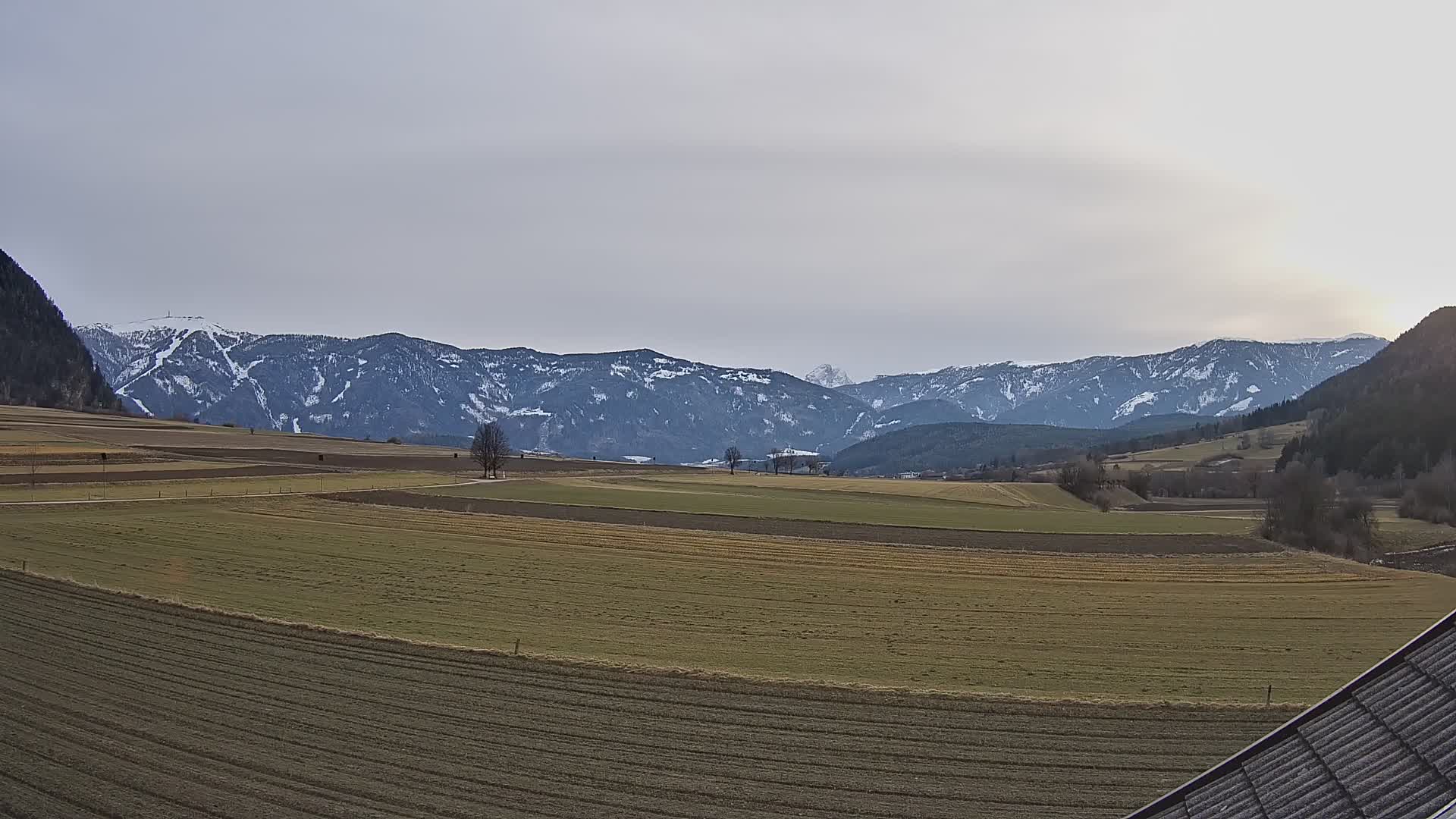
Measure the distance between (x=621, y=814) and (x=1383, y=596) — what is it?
3786 centimetres

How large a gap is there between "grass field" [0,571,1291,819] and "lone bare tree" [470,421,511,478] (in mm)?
86208

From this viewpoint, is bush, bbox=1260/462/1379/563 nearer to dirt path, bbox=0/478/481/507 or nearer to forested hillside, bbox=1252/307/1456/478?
forested hillside, bbox=1252/307/1456/478

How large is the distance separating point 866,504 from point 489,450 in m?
49.5

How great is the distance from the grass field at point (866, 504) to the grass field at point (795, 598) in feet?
55.2

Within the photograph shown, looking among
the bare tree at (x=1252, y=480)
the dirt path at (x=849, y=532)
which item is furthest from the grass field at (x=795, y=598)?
the bare tree at (x=1252, y=480)

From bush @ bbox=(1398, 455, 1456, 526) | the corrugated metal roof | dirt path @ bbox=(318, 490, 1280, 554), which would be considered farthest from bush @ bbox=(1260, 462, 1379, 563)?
the corrugated metal roof

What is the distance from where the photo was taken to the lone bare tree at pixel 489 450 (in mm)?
111375

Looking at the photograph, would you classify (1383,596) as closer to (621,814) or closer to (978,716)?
(978,716)

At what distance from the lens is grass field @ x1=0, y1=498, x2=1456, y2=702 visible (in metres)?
26.0

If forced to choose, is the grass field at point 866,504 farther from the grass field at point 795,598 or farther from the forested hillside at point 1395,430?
the forested hillside at point 1395,430

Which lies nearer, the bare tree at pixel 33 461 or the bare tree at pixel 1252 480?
the bare tree at pixel 33 461

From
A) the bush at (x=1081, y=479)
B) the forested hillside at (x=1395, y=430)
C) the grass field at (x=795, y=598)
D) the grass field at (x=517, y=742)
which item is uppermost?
the forested hillside at (x=1395, y=430)

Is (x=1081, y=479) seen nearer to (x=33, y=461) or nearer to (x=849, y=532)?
(x=849, y=532)

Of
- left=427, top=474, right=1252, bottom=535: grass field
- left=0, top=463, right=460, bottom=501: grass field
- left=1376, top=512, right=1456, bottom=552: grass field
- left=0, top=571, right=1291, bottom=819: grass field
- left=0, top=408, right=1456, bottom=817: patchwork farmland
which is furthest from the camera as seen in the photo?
left=1376, top=512, right=1456, bottom=552: grass field
